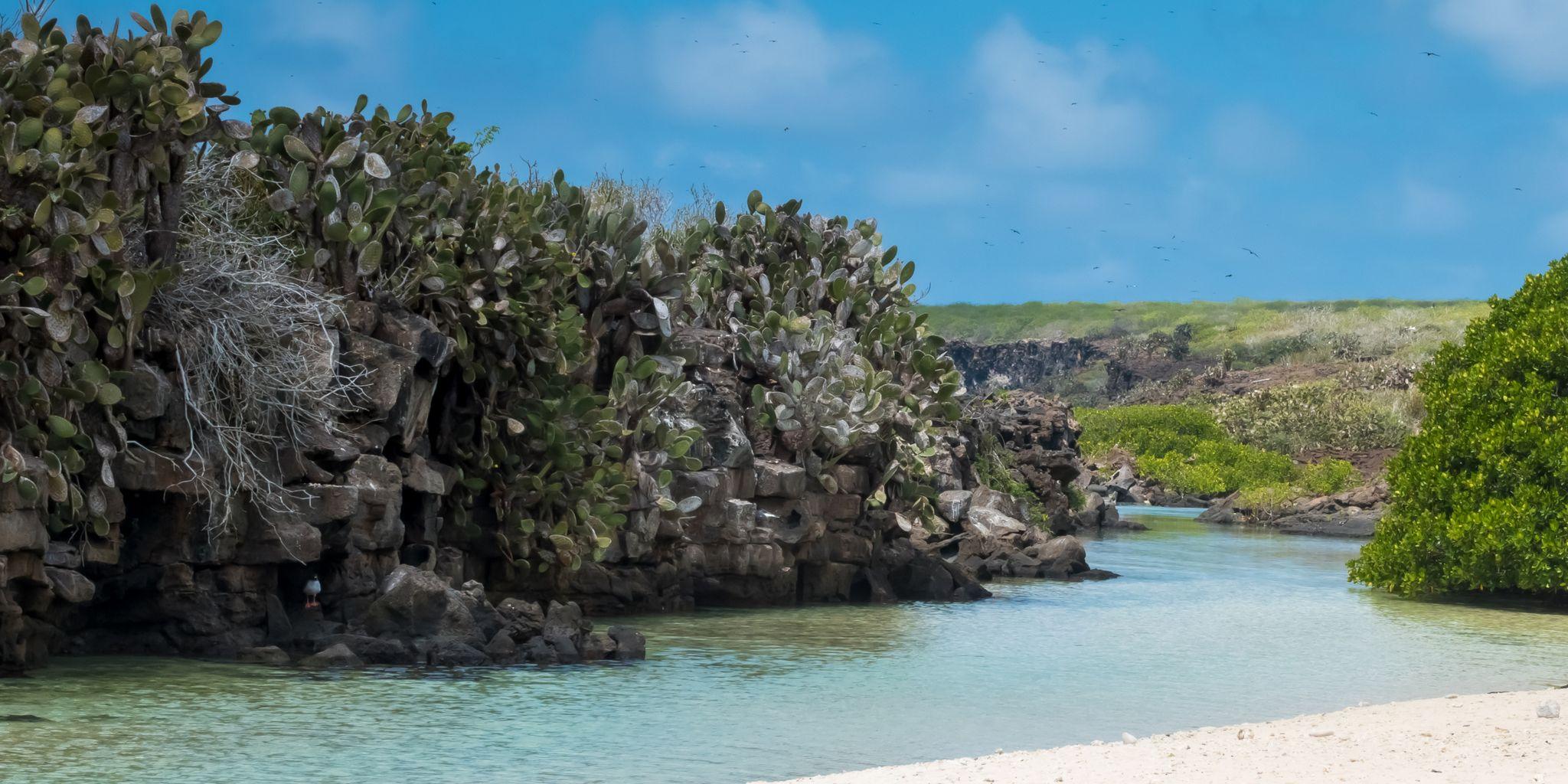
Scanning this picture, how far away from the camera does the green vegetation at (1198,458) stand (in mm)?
48656

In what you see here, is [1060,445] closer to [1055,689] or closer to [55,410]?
[1055,689]

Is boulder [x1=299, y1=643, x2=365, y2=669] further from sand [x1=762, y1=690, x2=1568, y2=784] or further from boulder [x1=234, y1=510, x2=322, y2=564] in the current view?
sand [x1=762, y1=690, x2=1568, y2=784]

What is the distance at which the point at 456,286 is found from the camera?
578 inches

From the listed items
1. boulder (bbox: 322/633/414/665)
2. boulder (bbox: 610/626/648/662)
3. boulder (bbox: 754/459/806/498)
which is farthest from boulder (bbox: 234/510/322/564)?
boulder (bbox: 754/459/806/498)

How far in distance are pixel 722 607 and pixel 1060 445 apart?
23380 mm

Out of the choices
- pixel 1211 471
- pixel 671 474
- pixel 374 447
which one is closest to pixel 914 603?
pixel 671 474

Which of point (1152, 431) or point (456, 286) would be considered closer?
point (456, 286)

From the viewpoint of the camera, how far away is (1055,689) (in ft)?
41.6

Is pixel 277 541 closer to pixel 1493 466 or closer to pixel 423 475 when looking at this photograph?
pixel 423 475

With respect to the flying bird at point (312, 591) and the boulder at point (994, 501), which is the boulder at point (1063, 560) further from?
the flying bird at point (312, 591)

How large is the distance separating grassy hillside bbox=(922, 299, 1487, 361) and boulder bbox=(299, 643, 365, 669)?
7932 centimetres

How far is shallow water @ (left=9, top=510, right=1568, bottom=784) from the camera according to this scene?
8.98 meters

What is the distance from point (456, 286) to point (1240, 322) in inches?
4537

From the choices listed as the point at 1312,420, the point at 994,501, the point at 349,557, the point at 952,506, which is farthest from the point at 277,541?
the point at 1312,420
